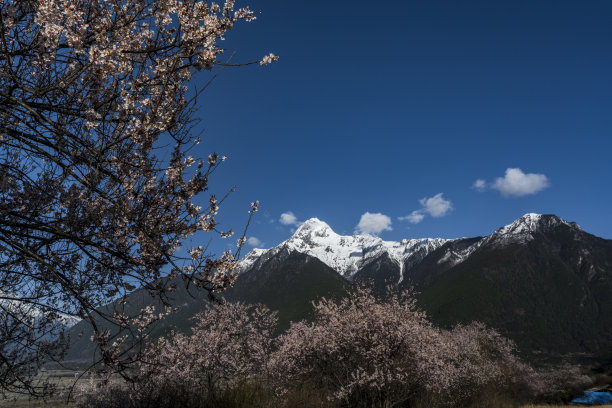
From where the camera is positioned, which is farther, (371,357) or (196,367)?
(371,357)

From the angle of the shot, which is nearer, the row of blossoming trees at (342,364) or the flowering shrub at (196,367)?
the flowering shrub at (196,367)

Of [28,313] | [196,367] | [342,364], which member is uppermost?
[28,313]

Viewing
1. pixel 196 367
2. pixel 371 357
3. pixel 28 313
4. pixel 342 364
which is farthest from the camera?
pixel 342 364

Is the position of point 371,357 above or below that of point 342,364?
above

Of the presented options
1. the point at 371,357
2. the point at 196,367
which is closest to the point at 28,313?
the point at 196,367

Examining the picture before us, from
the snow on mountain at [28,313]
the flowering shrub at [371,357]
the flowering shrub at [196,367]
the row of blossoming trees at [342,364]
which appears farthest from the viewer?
the flowering shrub at [371,357]

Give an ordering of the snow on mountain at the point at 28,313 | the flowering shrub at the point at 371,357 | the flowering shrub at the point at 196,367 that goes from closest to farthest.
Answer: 1. the snow on mountain at the point at 28,313
2. the flowering shrub at the point at 196,367
3. the flowering shrub at the point at 371,357

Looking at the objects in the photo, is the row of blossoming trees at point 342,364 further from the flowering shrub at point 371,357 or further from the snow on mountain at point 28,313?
the snow on mountain at point 28,313

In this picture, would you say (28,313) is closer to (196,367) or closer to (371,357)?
(196,367)

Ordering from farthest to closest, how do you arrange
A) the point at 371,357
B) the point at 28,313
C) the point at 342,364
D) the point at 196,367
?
the point at 342,364, the point at 371,357, the point at 196,367, the point at 28,313


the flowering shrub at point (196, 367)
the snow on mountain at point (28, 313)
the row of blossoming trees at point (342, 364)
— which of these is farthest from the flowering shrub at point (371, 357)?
the snow on mountain at point (28, 313)

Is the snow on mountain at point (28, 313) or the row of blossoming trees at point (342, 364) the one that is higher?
the snow on mountain at point (28, 313)

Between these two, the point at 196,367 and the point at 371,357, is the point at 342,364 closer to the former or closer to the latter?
the point at 371,357

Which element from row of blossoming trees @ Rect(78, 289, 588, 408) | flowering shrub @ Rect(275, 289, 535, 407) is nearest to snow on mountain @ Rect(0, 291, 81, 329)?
row of blossoming trees @ Rect(78, 289, 588, 408)
